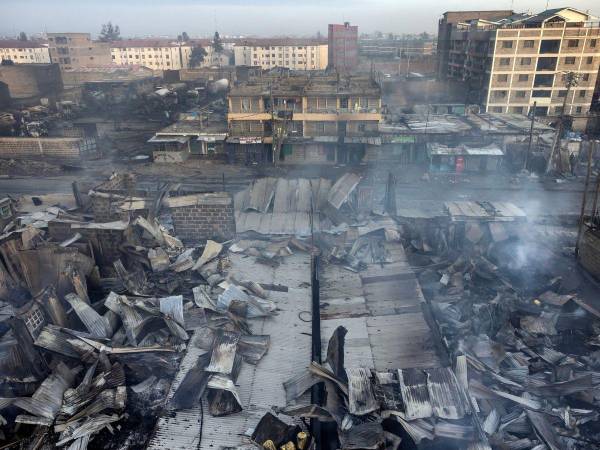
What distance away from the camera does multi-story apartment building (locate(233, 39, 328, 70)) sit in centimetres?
10488

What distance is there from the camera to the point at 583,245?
17.4m

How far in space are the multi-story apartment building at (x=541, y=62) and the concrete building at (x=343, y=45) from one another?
105 feet

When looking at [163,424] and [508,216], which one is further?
[508,216]

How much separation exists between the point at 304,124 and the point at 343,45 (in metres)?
52.2

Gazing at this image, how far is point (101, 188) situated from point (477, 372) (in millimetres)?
14834

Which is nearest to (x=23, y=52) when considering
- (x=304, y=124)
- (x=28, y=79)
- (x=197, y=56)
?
(x=197, y=56)

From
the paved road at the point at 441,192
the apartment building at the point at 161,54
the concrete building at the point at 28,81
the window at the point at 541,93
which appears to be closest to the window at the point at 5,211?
the paved road at the point at 441,192

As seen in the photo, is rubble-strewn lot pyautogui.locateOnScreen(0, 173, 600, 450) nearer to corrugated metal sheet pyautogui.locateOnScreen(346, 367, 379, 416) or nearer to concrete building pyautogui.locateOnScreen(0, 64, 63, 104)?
corrugated metal sheet pyautogui.locateOnScreen(346, 367, 379, 416)

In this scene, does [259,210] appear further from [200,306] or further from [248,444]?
[248,444]

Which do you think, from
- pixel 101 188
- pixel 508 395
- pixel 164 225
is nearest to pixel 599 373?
pixel 508 395

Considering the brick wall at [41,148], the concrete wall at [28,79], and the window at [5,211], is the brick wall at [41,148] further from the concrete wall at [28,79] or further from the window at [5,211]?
the concrete wall at [28,79]

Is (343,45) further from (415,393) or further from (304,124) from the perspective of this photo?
(415,393)

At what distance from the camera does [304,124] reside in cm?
3881

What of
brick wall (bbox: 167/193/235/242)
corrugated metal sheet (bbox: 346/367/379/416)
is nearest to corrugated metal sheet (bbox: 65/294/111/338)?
brick wall (bbox: 167/193/235/242)
